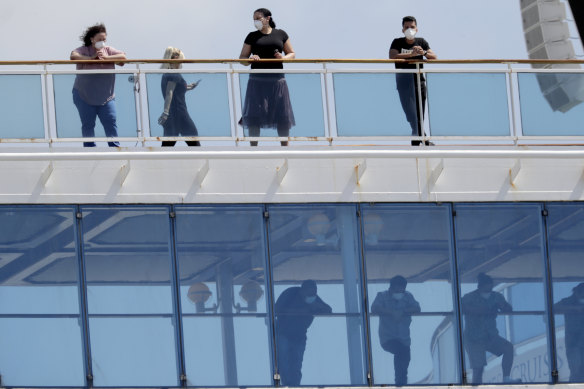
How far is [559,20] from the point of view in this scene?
28.1 m

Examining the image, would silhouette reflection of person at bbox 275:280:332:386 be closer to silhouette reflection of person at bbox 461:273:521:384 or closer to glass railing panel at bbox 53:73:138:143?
silhouette reflection of person at bbox 461:273:521:384

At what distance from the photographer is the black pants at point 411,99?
1953 centimetres

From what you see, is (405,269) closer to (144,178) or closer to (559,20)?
(144,178)

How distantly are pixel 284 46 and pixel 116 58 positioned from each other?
229 centimetres

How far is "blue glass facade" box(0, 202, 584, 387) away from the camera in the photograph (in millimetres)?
18375

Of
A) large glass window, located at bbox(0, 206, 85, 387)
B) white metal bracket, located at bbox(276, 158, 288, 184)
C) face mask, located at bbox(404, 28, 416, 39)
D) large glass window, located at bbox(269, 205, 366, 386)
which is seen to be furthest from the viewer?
face mask, located at bbox(404, 28, 416, 39)

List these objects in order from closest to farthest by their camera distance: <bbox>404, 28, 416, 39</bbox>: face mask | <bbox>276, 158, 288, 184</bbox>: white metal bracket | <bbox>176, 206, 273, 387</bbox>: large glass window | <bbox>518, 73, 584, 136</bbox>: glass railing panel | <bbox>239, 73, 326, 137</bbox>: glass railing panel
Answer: <bbox>176, 206, 273, 387</bbox>: large glass window < <bbox>276, 158, 288, 184</bbox>: white metal bracket < <bbox>239, 73, 326, 137</bbox>: glass railing panel < <bbox>518, 73, 584, 136</bbox>: glass railing panel < <bbox>404, 28, 416, 39</bbox>: face mask

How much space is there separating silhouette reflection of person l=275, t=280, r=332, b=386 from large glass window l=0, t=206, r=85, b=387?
253 centimetres

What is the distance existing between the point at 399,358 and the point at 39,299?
15.3ft

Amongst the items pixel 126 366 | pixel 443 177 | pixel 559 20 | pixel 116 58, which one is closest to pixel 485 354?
pixel 443 177

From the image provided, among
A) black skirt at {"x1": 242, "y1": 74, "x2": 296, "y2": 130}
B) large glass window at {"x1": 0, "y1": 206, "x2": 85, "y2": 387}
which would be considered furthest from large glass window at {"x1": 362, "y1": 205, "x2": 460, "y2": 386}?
large glass window at {"x1": 0, "y1": 206, "x2": 85, "y2": 387}

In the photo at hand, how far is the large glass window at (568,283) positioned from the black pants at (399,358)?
2.03 metres

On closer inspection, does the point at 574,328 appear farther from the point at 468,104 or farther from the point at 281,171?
the point at 281,171

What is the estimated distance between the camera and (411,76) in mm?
19609
